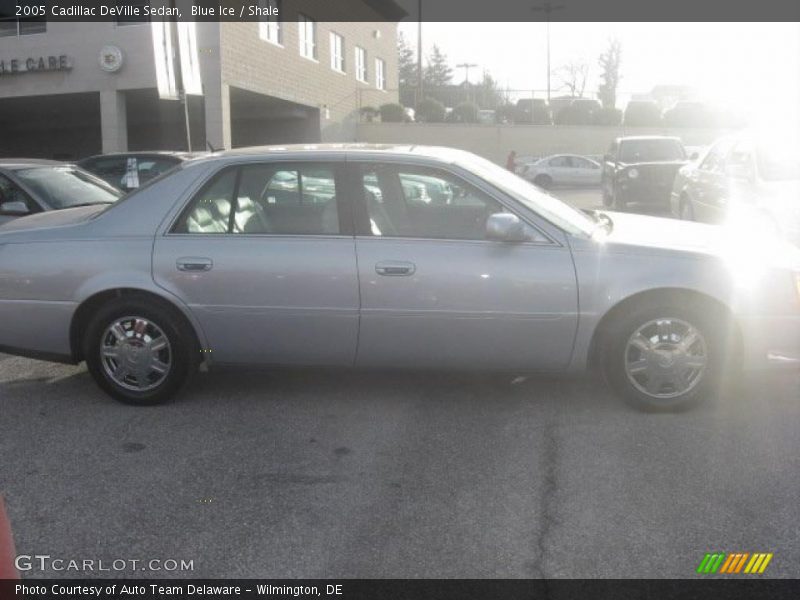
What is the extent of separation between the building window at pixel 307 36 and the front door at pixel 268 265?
2574 cm

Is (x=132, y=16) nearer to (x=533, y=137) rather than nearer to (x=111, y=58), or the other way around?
(x=111, y=58)

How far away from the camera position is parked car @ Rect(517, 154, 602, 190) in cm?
3198

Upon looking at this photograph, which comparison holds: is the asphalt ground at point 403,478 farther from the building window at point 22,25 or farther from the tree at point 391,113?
the tree at point 391,113

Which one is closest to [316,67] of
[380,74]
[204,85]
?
[204,85]

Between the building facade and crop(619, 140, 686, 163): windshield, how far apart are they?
9544 mm

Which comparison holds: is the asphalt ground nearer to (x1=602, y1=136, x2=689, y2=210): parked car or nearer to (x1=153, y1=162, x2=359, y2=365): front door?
(x1=153, y1=162, x2=359, y2=365): front door

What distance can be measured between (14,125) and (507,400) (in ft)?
106

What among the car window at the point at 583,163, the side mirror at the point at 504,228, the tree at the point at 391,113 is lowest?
the side mirror at the point at 504,228

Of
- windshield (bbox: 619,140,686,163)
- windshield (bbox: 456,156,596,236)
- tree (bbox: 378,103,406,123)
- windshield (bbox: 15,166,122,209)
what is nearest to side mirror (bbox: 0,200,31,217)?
windshield (bbox: 15,166,122,209)

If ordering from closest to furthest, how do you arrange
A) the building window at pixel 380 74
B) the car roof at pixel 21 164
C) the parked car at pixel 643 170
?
the car roof at pixel 21 164
the parked car at pixel 643 170
the building window at pixel 380 74

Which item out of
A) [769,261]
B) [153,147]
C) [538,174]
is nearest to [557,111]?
[538,174]

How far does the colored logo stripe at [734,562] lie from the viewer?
3178 millimetres

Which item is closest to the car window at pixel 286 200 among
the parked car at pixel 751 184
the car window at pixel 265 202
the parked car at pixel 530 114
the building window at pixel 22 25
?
the car window at pixel 265 202

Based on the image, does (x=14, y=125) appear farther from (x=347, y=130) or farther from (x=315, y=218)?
(x=315, y=218)
